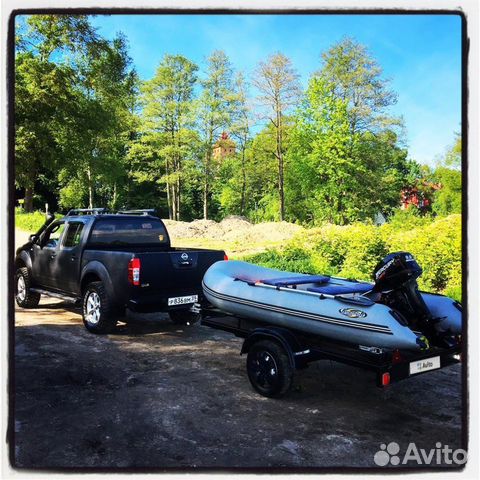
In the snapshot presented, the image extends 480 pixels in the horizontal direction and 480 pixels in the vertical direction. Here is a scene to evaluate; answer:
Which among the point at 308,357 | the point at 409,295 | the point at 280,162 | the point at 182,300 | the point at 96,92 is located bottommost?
the point at 308,357

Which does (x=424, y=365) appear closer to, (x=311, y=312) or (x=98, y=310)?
(x=311, y=312)

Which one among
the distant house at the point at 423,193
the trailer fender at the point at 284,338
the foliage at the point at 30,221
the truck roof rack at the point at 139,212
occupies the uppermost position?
the distant house at the point at 423,193

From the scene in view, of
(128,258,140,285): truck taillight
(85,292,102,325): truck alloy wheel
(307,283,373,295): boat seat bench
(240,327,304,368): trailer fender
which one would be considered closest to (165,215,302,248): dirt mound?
(85,292,102,325): truck alloy wheel

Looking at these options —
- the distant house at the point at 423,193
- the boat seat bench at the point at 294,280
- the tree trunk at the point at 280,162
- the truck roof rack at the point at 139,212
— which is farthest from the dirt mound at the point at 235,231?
the distant house at the point at 423,193

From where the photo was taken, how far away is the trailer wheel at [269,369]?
196 inches

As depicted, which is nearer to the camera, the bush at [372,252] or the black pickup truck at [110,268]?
the black pickup truck at [110,268]

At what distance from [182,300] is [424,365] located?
3.98 meters

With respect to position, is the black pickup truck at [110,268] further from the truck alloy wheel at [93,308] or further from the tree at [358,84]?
the tree at [358,84]

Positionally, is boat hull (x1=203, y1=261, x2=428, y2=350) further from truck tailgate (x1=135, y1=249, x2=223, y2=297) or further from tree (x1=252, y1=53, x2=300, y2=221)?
tree (x1=252, y1=53, x2=300, y2=221)

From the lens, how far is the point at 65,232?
28.5 feet

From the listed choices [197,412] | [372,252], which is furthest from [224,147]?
[197,412]

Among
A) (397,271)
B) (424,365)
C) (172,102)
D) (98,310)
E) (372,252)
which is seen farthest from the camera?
(172,102)

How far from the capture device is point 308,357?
5.08 meters

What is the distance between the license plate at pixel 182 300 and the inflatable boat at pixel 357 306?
1112 mm
